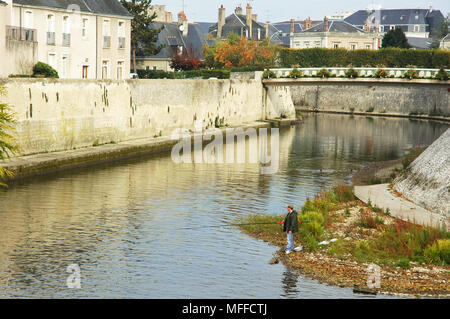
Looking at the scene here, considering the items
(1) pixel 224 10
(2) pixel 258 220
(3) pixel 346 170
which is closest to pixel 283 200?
(2) pixel 258 220

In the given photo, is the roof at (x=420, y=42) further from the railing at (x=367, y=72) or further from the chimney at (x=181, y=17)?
the railing at (x=367, y=72)

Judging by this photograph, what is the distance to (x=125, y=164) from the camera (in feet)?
136

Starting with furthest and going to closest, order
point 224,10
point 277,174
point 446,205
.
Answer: point 224,10
point 277,174
point 446,205

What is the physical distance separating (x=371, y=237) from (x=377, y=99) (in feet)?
212

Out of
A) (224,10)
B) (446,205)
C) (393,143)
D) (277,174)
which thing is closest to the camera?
(446,205)

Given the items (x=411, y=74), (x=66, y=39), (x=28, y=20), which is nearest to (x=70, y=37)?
(x=66, y=39)

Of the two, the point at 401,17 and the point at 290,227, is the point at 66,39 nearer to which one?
the point at 290,227

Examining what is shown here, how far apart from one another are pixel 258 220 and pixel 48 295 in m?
10.1

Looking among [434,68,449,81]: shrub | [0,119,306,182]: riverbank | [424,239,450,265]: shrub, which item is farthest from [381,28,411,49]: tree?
[424,239,450,265]: shrub


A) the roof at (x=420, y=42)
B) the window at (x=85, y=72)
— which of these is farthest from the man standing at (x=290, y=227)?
the roof at (x=420, y=42)

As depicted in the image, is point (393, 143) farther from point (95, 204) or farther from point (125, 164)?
point (95, 204)

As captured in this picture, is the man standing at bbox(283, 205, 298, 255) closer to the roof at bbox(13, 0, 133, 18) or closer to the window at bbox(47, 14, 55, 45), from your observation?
the roof at bbox(13, 0, 133, 18)

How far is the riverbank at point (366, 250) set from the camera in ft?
64.1

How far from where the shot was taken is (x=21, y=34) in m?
50.5
